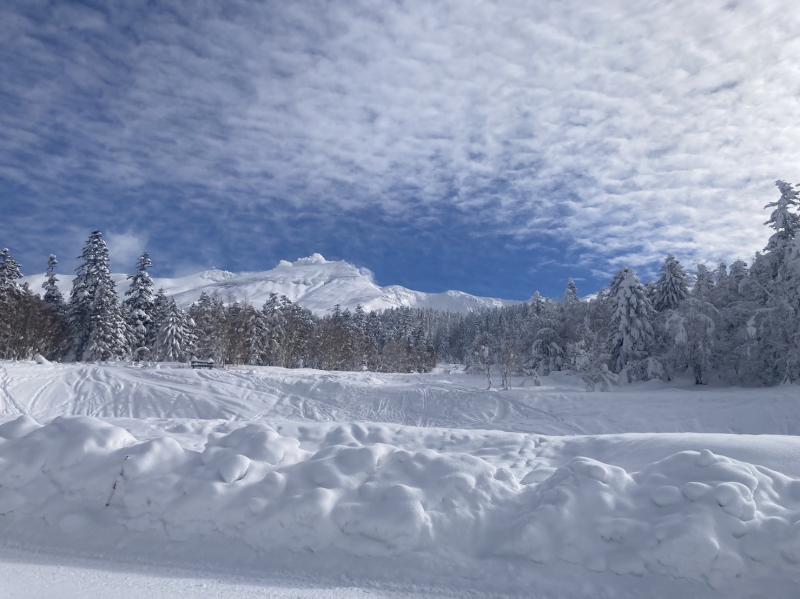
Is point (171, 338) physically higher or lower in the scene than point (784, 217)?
lower

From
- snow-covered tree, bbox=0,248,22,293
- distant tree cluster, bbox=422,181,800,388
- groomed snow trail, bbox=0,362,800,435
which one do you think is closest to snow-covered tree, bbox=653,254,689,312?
distant tree cluster, bbox=422,181,800,388

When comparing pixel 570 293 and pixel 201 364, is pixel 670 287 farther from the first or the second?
pixel 201 364

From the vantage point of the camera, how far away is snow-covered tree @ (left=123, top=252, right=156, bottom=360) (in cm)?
4975

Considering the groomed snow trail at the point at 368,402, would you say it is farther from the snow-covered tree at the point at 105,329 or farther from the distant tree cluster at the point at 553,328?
the snow-covered tree at the point at 105,329

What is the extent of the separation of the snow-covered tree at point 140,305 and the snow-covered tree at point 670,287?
146 ft

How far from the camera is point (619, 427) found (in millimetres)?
25609

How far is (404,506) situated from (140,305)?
168ft

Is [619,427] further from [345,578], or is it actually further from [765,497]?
[345,578]

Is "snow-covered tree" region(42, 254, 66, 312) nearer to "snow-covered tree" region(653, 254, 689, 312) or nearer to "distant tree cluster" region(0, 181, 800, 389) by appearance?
"distant tree cluster" region(0, 181, 800, 389)

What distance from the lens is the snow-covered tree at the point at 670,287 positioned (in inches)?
1741

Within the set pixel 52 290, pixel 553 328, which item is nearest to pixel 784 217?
pixel 553 328

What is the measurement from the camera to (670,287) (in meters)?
44.6

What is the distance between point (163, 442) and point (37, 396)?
954 inches

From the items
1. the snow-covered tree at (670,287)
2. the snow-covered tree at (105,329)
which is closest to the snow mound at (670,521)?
the snow-covered tree at (670,287)
